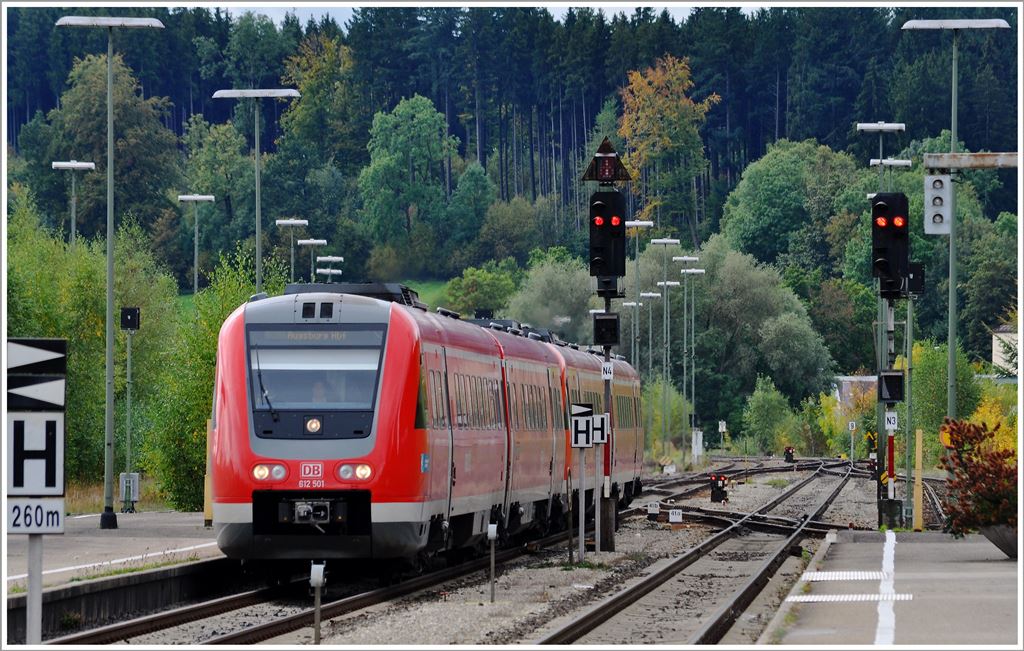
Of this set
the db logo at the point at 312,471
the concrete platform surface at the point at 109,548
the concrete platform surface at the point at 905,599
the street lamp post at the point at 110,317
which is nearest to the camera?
the concrete platform surface at the point at 905,599

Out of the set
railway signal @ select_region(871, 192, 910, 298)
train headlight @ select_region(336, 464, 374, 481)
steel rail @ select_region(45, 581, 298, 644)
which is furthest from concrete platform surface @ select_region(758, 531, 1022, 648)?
steel rail @ select_region(45, 581, 298, 644)

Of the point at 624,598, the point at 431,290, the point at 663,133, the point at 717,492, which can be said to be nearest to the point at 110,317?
the point at 624,598

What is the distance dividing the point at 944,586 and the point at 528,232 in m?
150

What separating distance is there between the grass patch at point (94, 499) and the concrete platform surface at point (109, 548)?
293 inches

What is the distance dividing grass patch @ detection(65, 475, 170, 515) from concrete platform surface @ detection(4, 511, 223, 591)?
7.44 m

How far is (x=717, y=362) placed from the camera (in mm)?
124250

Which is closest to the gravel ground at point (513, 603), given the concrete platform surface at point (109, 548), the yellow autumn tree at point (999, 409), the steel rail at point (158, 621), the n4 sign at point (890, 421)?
the steel rail at point (158, 621)

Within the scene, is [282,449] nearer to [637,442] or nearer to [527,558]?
[527,558]

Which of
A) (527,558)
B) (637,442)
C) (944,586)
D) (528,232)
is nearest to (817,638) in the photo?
(944,586)

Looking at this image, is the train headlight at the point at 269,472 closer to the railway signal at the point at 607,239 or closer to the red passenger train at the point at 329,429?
the red passenger train at the point at 329,429

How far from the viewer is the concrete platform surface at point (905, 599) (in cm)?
1812

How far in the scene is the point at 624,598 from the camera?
2417 cm

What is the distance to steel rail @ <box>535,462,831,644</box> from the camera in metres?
20.0

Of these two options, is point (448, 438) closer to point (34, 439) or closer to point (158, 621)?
point (158, 621)
